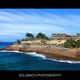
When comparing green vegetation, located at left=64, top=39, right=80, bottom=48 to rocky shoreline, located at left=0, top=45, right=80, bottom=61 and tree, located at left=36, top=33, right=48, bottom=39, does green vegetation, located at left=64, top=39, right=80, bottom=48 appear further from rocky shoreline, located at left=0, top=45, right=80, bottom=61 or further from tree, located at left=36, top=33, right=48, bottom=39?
tree, located at left=36, top=33, right=48, bottom=39

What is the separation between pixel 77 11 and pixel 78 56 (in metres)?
0.34

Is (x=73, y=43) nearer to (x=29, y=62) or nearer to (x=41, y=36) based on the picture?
(x=41, y=36)

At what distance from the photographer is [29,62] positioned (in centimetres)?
436

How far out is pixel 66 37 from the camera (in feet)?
14.4

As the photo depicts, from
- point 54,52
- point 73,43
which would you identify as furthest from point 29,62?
point 73,43

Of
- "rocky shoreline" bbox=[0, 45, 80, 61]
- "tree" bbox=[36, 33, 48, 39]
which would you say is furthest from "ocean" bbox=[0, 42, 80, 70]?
"tree" bbox=[36, 33, 48, 39]

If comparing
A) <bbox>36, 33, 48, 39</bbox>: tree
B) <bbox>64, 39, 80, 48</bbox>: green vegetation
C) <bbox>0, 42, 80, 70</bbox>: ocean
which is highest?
<bbox>36, 33, 48, 39</bbox>: tree

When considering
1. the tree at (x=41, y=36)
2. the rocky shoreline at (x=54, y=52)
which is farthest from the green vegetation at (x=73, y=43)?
the tree at (x=41, y=36)

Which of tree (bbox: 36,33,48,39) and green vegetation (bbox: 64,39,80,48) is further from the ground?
tree (bbox: 36,33,48,39)

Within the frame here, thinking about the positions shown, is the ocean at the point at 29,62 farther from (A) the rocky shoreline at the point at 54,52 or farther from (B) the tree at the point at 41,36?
(B) the tree at the point at 41,36

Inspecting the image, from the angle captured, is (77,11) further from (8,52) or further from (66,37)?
(8,52)

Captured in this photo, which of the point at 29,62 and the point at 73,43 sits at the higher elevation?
the point at 73,43

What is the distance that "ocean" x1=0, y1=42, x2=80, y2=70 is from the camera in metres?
4.34
